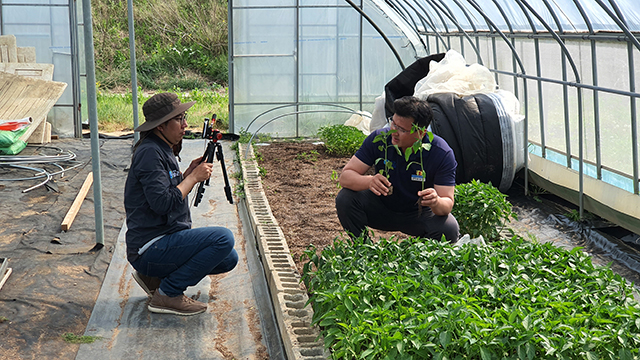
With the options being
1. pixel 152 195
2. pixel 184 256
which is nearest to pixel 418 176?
pixel 184 256

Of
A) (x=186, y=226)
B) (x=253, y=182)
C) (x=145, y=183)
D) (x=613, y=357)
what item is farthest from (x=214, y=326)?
(x=253, y=182)

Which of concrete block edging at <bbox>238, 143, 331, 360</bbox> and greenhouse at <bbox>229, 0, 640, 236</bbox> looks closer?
concrete block edging at <bbox>238, 143, 331, 360</bbox>

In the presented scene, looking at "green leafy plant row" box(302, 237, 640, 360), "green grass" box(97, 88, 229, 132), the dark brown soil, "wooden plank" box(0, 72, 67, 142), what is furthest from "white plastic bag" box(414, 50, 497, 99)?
"wooden plank" box(0, 72, 67, 142)

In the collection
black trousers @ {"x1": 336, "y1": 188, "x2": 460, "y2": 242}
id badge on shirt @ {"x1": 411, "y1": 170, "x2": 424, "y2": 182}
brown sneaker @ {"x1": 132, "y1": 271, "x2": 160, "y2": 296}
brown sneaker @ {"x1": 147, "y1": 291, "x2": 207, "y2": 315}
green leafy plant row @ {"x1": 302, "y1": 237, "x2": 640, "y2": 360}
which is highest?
id badge on shirt @ {"x1": 411, "y1": 170, "x2": 424, "y2": 182}

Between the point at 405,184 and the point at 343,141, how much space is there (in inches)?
178

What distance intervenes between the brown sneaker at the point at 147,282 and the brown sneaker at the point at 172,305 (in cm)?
14

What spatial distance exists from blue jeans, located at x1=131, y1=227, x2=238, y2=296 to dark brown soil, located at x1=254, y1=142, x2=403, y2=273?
2.60 feet

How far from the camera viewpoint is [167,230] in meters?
3.44

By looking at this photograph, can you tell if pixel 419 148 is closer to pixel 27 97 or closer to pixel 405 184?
pixel 405 184

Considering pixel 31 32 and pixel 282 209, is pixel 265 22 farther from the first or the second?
pixel 282 209

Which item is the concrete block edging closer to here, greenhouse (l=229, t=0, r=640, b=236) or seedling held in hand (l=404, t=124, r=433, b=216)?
seedling held in hand (l=404, t=124, r=433, b=216)

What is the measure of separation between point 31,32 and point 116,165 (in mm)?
3891

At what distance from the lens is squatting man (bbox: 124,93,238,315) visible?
3.35 metres

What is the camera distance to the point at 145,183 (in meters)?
3.27
